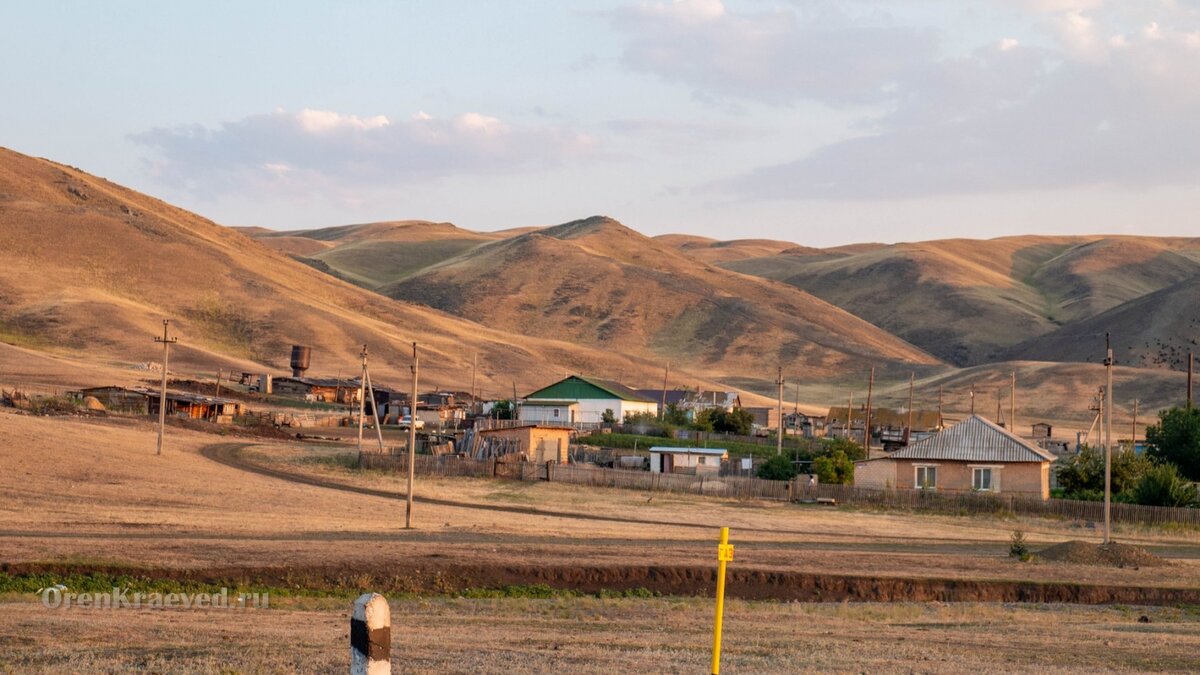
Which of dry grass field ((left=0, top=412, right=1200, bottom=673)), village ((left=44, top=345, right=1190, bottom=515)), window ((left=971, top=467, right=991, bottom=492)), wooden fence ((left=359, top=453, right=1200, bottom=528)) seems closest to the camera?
dry grass field ((left=0, top=412, right=1200, bottom=673))

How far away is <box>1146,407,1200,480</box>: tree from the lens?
70312 millimetres

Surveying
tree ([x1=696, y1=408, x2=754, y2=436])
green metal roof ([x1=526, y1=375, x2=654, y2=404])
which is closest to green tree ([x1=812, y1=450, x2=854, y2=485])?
tree ([x1=696, y1=408, x2=754, y2=436])

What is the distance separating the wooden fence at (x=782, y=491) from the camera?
57.7 m

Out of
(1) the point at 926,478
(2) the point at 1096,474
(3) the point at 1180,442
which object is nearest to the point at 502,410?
(1) the point at 926,478

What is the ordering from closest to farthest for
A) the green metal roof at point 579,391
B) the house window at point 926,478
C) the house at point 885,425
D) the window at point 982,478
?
the window at point 982,478
the house window at point 926,478
the house at point 885,425
the green metal roof at point 579,391

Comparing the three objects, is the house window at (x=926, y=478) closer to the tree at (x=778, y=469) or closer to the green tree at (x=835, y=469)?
the green tree at (x=835, y=469)

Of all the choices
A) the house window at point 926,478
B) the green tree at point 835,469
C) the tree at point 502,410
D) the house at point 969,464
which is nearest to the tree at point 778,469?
the green tree at point 835,469

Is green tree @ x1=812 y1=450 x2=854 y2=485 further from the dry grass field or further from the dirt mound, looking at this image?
the dirt mound

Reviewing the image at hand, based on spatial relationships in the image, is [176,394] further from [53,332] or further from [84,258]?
[84,258]

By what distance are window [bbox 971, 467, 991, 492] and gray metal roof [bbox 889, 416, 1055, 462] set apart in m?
0.57

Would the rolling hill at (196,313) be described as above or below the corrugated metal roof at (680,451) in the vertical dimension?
above

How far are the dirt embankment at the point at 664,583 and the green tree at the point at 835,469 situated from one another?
33.0 m

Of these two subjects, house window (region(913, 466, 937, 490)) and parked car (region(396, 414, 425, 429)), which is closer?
house window (region(913, 466, 937, 490))

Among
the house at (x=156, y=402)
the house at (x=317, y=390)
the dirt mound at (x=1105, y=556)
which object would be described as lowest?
the dirt mound at (x=1105, y=556)
